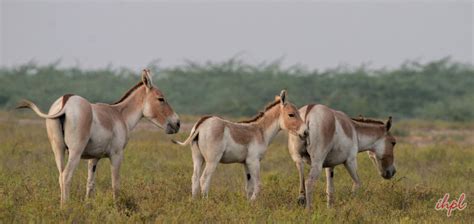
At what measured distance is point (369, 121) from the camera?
12711mm

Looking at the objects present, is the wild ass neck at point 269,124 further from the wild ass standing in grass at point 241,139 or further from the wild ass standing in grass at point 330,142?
the wild ass standing in grass at point 330,142

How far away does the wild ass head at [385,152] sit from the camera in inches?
506

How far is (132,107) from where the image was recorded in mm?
11297

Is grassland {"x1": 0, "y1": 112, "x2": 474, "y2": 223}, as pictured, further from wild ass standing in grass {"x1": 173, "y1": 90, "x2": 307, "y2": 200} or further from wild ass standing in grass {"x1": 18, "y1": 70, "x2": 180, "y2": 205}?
wild ass standing in grass {"x1": 18, "y1": 70, "x2": 180, "y2": 205}

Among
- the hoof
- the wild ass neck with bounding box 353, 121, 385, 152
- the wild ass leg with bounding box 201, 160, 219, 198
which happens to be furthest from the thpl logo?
the wild ass leg with bounding box 201, 160, 219, 198

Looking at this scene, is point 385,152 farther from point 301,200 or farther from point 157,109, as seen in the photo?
point 157,109

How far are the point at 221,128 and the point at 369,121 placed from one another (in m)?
3.01

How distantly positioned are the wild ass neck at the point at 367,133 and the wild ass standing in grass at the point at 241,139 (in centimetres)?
151

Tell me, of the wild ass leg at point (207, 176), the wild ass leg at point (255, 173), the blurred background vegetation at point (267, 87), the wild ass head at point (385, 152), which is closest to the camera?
the wild ass leg at point (207, 176)

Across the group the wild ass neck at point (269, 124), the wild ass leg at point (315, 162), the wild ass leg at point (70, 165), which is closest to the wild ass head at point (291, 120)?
the wild ass neck at point (269, 124)

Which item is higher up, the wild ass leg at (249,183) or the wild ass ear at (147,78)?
the wild ass ear at (147,78)

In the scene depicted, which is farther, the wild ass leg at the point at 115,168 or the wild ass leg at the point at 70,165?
the wild ass leg at the point at 115,168

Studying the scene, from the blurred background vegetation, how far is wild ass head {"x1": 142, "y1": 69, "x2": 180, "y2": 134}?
26.6 meters

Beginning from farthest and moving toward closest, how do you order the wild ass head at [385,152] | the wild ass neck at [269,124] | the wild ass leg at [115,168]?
the wild ass head at [385,152]
the wild ass neck at [269,124]
the wild ass leg at [115,168]
